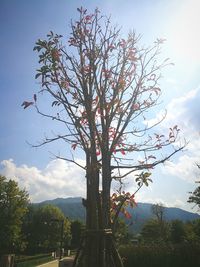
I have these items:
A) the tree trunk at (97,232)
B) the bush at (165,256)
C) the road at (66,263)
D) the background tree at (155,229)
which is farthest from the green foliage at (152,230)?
the tree trunk at (97,232)

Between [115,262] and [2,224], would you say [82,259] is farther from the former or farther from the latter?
[2,224]

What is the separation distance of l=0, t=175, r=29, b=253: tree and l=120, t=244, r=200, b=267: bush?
27.8m

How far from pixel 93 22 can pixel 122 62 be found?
0.90 m

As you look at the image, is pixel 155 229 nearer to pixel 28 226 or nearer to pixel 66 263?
pixel 28 226

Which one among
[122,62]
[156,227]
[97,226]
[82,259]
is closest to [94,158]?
[97,226]

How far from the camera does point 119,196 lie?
4.77 m

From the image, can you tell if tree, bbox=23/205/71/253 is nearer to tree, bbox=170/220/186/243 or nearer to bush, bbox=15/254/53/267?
tree, bbox=170/220/186/243

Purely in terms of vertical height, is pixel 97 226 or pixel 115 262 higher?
pixel 97 226

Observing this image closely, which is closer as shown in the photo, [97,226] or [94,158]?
[97,226]

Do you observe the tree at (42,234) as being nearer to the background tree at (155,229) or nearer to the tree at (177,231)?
the background tree at (155,229)

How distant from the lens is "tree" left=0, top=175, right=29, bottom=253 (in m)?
46.2

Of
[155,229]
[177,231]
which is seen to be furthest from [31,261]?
[155,229]

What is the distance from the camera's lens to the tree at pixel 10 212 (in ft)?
151

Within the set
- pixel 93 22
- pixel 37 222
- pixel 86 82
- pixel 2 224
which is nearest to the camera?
pixel 86 82
